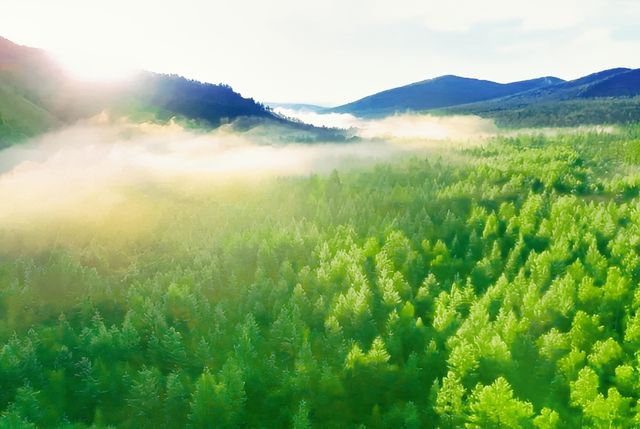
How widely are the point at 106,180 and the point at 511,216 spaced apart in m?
135

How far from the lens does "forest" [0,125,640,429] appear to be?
185ft

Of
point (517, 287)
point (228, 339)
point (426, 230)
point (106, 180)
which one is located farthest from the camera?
point (106, 180)

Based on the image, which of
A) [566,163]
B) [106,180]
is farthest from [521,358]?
[106,180]

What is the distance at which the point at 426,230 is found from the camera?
109 metres

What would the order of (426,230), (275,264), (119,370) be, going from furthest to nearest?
(426,230) → (275,264) → (119,370)

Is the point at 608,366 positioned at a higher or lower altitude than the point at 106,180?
lower

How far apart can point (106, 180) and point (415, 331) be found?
14509cm

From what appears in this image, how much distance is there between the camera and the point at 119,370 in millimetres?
62875

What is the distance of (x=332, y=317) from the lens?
67.8 meters

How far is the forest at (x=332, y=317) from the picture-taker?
5628 centimetres

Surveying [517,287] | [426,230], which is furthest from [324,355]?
[426,230]

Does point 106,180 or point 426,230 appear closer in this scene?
point 426,230

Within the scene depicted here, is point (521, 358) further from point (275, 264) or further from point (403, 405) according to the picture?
point (275, 264)

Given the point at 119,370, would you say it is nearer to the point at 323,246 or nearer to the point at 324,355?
the point at 324,355
